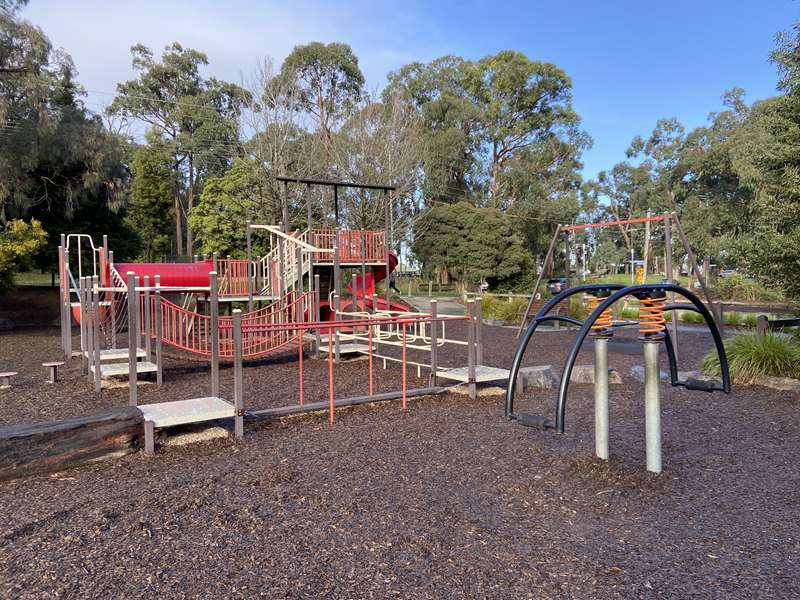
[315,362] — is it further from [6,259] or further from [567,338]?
[6,259]

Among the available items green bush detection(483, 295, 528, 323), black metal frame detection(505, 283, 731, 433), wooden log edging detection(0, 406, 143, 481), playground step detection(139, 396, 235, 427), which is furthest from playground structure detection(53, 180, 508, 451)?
black metal frame detection(505, 283, 731, 433)

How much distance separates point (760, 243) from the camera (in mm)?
8203

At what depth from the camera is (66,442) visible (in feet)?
14.5

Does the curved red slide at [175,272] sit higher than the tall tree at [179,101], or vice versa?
the tall tree at [179,101]

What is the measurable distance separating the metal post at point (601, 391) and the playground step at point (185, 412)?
3.05 m

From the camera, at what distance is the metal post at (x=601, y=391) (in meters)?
4.12

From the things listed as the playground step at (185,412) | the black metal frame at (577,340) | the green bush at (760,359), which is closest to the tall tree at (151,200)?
the playground step at (185,412)

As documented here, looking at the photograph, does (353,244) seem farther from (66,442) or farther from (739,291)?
(739,291)

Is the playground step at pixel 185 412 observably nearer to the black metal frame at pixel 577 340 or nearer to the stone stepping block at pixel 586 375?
the black metal frame at pixel 577 340

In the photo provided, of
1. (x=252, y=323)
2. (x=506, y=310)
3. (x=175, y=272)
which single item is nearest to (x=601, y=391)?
(x=252, y=323)

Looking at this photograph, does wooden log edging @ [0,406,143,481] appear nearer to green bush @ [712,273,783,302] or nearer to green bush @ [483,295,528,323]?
green bush @ [483,295,528,323]

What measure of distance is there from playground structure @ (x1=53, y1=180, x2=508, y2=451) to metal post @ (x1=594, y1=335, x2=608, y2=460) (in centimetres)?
236

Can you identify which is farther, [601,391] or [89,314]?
[89,314]

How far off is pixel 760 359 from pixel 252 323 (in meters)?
8.02
